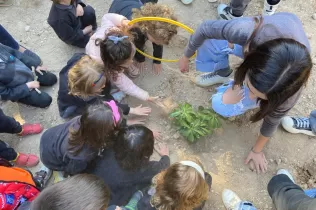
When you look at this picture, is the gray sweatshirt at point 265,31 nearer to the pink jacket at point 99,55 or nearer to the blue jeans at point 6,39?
the pink jacket at point 99,55

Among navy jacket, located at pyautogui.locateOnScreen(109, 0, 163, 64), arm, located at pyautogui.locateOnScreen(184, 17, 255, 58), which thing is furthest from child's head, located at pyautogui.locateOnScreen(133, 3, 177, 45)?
arm, located at pyautogui.locateOnScreen(184, 17, 255, 58)

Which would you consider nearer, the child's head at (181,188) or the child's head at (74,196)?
the child's head at (74,196)

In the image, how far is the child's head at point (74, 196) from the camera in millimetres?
1536

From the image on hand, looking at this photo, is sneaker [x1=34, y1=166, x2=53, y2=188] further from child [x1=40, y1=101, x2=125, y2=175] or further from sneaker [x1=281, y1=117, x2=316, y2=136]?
sneaker [x1=281, y1=117, x2=316, y2=136]

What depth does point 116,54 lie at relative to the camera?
2.32 m

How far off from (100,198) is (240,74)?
993mm

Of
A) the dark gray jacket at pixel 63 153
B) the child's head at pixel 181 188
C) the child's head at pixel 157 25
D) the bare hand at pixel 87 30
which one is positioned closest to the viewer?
the child's head at pixel 181 188

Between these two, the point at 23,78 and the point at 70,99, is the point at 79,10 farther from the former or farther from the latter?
the point at 70,99

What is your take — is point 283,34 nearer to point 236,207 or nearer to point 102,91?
point 236,207

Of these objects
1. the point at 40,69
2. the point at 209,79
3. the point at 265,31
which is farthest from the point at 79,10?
the point at 265,31

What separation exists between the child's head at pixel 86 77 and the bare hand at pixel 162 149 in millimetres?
669

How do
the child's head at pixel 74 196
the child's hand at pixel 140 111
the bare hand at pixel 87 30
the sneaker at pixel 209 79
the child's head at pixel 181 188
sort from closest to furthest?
the child's head at pixel 74 196 → the child's head at pixel 181 188 → the child's hand at pixel 140 111 → the sneaker at pixel 209 79 → the bare hand at pixel 87 30

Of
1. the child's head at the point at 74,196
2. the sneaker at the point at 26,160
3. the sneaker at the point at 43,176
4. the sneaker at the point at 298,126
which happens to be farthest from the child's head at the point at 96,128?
the sneaker at the point at 298,126

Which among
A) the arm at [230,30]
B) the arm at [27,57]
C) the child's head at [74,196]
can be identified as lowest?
the arm at [27,57]
